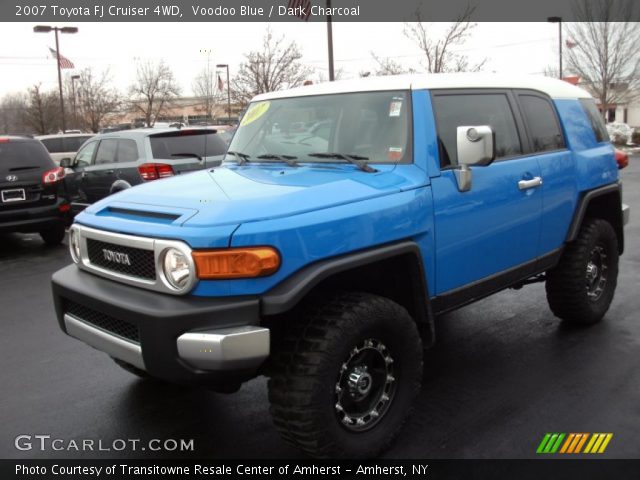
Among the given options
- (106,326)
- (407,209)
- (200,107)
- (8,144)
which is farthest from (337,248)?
(200,107)

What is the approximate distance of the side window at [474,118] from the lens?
3699mm

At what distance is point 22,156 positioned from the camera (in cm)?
Answer: 915

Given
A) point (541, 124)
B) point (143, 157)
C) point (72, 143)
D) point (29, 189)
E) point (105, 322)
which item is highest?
point (72, 143)

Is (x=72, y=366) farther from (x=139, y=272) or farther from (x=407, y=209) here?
(x=407, y=209)

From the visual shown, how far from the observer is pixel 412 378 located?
3.32 meters

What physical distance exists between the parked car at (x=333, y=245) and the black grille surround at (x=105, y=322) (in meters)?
0.01

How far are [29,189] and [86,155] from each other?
1841mm

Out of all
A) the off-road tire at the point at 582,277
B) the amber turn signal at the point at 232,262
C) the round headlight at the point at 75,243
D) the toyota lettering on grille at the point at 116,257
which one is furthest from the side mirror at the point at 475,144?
the round headlight at the point at 75,243

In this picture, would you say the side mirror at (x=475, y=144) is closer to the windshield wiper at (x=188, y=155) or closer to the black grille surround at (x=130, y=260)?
the black grille surround at (x=130, y=260)

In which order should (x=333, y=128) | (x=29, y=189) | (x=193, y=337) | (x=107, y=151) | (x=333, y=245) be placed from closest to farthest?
1. (x=193, y=337)
2. (x=333, y=245)
3. (x=333, y=128)
4. (x=29, y=189)
5. (x=107, y=151)

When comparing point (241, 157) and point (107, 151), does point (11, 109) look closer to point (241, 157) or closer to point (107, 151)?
point (107, 151)

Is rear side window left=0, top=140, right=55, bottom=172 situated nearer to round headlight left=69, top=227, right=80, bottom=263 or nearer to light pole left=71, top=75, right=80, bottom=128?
round headlight left=69, top=227, right=80, bottom=263

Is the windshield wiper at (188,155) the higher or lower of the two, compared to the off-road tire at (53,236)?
higher

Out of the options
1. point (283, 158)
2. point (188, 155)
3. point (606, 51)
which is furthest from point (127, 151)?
point (606, 51)
